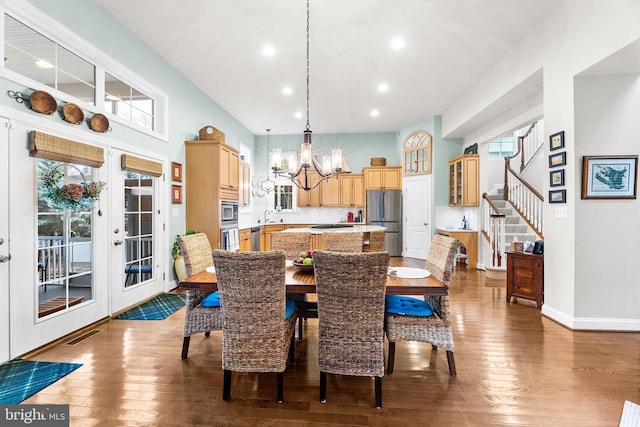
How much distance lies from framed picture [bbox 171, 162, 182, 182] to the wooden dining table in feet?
8.97

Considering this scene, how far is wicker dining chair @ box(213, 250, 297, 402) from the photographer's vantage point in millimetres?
1751

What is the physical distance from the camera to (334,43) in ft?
12.4

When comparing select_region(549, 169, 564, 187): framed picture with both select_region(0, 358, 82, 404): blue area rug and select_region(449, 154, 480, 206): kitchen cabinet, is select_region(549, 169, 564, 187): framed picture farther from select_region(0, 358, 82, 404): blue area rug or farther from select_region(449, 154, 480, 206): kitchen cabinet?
select_region(0, 358, 82, 404): blue area rug

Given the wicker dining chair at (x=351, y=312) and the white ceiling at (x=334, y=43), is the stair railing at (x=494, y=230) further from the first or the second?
the wicker dining chair at (x=351, y=312)

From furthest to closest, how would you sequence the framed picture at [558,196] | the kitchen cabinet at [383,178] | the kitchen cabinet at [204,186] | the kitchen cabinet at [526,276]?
the kitchen cabinet at [383,178] < the kitchen cabinet at [204,186] < the kitchen cabinet at [526,276] < the framed picture at [558,196]

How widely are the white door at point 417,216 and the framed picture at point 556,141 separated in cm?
356

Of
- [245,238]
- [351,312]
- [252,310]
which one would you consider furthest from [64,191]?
[245,238]

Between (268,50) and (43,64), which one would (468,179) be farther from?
(43,64)

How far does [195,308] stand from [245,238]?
12.6 feet

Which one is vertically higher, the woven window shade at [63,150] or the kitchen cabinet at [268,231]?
the woven window shade at [63,150]

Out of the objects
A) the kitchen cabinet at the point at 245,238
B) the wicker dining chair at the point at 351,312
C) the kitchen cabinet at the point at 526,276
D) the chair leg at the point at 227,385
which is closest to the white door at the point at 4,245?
the chair leg at the point at 227,385

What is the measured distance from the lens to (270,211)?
839 centimetres

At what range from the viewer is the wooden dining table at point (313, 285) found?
1931 mm

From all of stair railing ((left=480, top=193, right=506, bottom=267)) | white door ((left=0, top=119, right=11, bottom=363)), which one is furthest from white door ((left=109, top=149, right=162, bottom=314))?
stair railing ((left=480, top=193, right=506, bottom=267))
